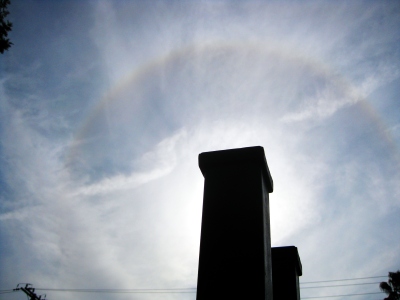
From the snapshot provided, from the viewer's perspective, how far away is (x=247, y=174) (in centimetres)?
323

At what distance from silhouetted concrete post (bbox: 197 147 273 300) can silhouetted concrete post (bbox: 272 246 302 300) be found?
199 centimetres

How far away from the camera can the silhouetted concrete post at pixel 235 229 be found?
8.88 ft

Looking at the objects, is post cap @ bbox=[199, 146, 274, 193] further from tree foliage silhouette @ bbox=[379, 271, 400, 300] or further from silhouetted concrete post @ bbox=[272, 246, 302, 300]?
tree foliage silhouette @ bbox=[379, 271, 400, 300]

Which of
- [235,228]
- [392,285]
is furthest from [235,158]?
[392,285]

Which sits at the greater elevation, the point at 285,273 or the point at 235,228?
the point at 285,273

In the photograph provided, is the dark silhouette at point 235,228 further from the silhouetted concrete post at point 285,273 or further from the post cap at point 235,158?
the silhouetted concrete post at point 285,273

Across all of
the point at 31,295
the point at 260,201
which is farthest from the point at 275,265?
the point at 31,295

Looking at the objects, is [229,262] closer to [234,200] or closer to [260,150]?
[234,200]

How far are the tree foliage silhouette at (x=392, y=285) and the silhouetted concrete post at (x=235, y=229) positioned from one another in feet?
97.9

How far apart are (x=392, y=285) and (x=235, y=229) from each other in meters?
30.6

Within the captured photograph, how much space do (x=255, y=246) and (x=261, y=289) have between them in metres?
0.36

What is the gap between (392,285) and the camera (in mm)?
26469

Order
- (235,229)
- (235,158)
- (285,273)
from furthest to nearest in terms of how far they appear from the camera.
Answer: (285,273)
(235,158)
(235,229)

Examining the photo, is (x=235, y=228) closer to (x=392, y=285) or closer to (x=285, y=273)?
(x=285, y=273)
